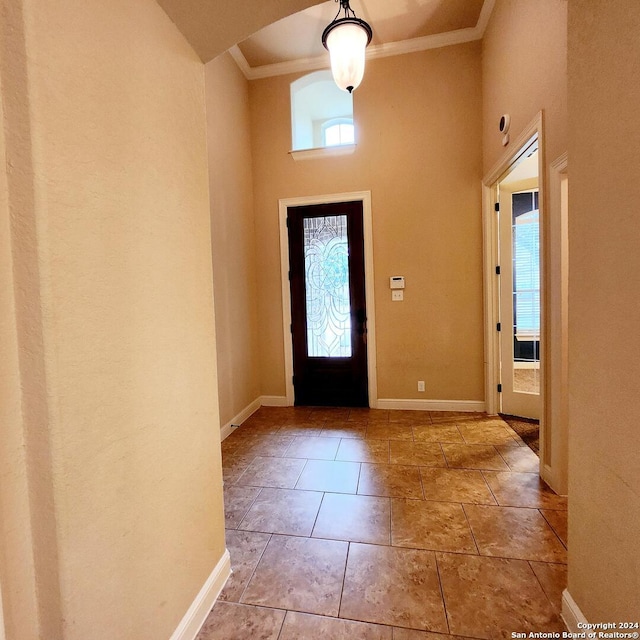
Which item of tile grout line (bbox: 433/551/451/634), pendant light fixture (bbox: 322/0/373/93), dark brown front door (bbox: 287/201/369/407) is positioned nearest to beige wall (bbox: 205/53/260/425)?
dark brown front door (bbox: 287/201/369/407)

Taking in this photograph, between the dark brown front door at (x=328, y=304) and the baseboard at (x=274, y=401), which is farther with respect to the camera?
the baseboard at (x=274, y=401)

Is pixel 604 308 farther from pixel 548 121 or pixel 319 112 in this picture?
pixel 319 112

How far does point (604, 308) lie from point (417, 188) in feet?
9.68

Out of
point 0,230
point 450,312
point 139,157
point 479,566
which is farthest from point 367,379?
point 0,230

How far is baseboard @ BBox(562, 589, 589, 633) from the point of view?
48.8 inches

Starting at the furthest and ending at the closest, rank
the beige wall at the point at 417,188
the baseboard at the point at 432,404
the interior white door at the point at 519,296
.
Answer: the baseboard at the point at 432,404
the beige wall at the point at 417,188
the interior white door at the point at 519,296

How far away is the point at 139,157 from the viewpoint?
1095 mm

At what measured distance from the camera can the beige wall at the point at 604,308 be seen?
3.17 feet

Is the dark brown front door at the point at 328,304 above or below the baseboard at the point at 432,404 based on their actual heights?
above

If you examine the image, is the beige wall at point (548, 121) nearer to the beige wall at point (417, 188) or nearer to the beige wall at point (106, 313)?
the beige wall at point (417, 188)

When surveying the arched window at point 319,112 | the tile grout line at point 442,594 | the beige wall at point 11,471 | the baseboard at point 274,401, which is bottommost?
the tile grout line at point 442,594

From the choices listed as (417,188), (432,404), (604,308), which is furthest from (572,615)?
(417,188)

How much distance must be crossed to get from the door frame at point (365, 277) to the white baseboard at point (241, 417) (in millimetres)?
392

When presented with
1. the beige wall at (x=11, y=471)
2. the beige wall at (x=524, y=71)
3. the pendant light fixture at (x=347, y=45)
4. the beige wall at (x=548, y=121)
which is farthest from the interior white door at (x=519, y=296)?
the beige wall at (x=11, y=471)
